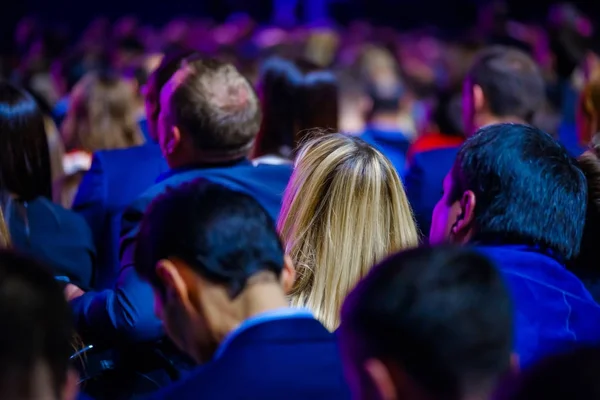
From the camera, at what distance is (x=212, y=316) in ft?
6.15

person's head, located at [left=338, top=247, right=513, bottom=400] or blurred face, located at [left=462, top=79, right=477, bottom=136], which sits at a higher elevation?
person's head, located at [left=338, top=247, right=513, bottom=400]

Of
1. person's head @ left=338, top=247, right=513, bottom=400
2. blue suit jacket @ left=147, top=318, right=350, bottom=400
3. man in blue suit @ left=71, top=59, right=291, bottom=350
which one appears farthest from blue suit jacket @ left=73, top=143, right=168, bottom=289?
person's head @ left=338, top=247, right=513, bottom=400

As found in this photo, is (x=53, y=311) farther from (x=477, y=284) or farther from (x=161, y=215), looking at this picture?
(x=477, y=284)

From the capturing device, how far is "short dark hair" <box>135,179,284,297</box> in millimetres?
1887

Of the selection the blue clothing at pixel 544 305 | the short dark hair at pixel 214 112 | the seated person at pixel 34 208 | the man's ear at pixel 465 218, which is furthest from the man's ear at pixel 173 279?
the seated person at pixel 34 208

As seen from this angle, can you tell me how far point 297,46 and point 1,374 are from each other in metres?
10.2

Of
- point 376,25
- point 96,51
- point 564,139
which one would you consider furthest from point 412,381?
point 376,25

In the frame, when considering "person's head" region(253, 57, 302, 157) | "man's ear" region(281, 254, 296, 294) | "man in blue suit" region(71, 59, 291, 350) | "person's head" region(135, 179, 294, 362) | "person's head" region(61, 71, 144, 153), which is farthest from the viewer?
"person's head" region(61, 71, 144, 153)

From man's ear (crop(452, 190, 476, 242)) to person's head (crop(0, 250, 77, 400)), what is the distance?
4.31ft

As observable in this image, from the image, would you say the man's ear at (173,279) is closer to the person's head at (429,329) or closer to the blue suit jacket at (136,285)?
the person's head at (429,329)

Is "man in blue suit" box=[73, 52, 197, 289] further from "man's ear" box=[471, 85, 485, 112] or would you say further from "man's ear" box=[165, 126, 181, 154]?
"man's ear" box=[471, 85, 485, 112]

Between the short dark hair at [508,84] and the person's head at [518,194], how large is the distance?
1752 millimetres

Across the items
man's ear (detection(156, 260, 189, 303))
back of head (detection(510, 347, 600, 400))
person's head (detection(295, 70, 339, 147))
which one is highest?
back of head (detection(510, 347, 600, 400))

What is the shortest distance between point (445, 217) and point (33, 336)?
1.44 metres
